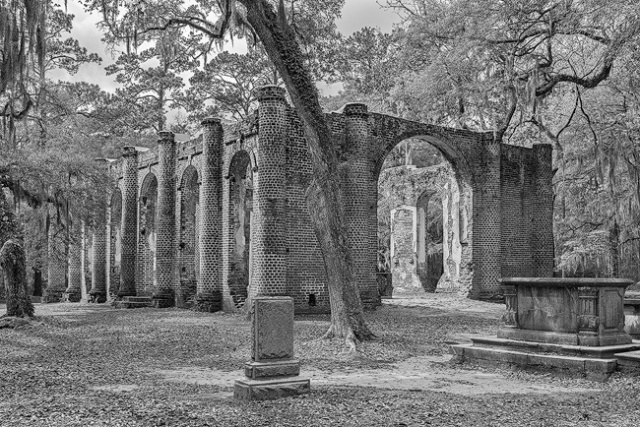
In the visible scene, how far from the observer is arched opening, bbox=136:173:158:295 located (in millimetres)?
27812

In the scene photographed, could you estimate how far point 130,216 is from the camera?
2870cm

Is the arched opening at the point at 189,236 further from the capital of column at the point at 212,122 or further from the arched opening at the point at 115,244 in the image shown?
the arched opening at the point at 115,244

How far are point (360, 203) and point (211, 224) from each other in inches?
211

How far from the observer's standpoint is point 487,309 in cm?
2123

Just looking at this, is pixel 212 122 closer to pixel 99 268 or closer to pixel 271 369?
pixel 99 268

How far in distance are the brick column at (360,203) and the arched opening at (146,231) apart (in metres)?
11.0

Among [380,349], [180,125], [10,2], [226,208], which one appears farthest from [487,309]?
[180,125]

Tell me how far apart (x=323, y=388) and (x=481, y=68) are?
56.9 feet

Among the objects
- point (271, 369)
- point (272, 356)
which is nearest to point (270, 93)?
point (272, 356)

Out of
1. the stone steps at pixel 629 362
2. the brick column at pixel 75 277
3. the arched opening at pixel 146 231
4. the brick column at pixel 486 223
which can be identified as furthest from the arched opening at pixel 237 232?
the brick column at pixel 75 277

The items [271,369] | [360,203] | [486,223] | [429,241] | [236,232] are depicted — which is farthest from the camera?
[429,241]

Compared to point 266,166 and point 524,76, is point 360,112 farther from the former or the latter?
point 524,76

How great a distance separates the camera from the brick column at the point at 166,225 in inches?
1005

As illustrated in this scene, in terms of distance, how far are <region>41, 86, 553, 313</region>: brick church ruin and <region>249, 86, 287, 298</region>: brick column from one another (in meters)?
0.03
